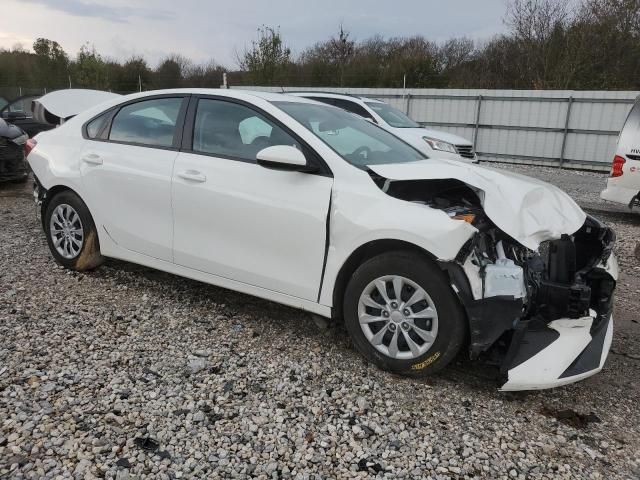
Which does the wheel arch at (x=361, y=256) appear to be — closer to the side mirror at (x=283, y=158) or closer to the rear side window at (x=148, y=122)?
the side mirror at (x=283, y=158)

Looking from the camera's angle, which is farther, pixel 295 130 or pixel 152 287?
pixel 152 287

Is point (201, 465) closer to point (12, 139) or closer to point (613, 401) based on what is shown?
point (613, 401)

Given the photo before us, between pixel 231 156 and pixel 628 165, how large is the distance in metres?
6.30

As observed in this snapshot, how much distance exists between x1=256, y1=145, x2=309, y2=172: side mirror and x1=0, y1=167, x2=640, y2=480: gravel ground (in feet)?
4.03

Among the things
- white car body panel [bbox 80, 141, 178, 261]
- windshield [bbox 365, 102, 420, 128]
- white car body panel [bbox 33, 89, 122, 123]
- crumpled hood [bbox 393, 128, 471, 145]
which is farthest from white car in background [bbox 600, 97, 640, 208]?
white car body panel [bbox 33, 89, 122, 123]

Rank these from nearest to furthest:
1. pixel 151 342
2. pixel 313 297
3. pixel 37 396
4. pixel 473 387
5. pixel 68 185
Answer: pixel 37 396 → pixel 473 387 → pixel 313 297 → pixel 151 342 → pixel 68 185

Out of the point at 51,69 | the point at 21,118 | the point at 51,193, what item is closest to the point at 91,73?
the point at 51,69

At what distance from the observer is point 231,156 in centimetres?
370

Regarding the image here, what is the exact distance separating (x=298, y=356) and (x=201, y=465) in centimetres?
116

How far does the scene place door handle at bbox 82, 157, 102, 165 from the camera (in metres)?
4.35

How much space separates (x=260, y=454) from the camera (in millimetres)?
2527

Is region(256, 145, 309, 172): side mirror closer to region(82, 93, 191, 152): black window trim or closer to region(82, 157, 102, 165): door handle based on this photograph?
region(82, 93, 191, 152): black window trim

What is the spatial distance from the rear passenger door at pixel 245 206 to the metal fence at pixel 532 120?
11.3 metres

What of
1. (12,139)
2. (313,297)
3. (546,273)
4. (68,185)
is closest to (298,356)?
(313,297)
